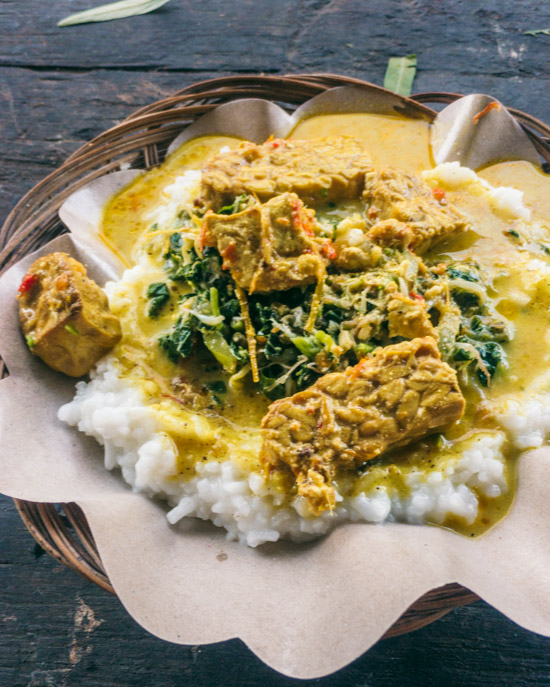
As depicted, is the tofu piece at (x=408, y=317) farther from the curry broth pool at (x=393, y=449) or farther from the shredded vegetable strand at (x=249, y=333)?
the shredded vegetable strand at (x=249, y=333)

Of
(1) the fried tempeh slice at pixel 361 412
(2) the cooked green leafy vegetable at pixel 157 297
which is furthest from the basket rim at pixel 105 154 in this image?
(1) the fried tempeh slice at pixel 361 412

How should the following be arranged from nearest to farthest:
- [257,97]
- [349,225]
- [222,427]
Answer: [222,427] < [349,225] < [257,97]

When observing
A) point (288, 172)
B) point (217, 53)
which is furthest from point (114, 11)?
point (288, 172)

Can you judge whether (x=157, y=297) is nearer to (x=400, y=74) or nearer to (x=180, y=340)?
(x=180, y=340)

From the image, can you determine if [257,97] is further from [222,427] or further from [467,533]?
[467,533]

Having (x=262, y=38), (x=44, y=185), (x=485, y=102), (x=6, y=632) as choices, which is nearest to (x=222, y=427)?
(x=6, y=632)
